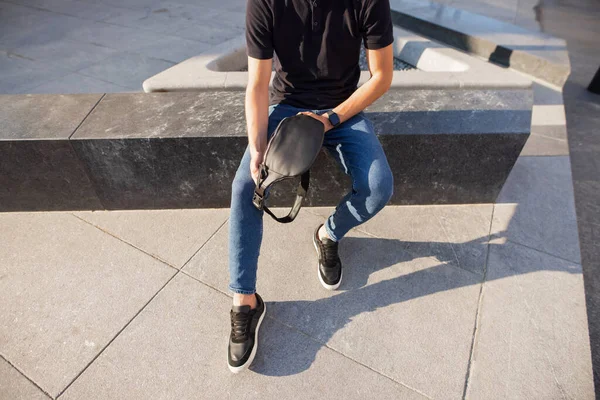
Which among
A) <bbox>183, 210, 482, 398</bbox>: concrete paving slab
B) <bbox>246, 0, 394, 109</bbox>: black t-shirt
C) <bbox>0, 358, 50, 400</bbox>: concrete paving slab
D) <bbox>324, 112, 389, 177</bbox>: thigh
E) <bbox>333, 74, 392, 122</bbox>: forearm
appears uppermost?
<bbox>246, 0, 394, 109</bbox>: black t-shirt

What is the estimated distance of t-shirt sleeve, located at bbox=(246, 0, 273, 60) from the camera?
1.82 metres

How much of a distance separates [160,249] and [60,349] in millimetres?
777

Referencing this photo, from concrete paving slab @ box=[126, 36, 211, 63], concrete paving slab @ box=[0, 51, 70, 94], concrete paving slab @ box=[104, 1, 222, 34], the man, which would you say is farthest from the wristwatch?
concrete paving slab @ box=[104, 1, 222, 34]

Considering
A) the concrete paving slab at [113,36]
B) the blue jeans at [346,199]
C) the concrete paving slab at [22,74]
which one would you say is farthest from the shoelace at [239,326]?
the concrete paving slab at [113,36]

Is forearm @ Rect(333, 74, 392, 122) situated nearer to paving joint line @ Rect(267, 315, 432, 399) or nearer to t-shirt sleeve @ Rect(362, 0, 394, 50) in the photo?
t-shirt sleeve @ Rect(362, 0, 394, 50)

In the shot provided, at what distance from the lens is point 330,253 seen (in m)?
2.23

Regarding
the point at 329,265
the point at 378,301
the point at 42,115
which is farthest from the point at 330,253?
the point at 42,115

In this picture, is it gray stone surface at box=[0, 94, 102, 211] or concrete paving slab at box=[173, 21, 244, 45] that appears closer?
gray stone surface at box=[0, 94, 102, 211]

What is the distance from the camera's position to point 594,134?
12.8ft

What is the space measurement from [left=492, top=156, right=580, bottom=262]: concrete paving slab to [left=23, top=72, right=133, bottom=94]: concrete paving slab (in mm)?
4111

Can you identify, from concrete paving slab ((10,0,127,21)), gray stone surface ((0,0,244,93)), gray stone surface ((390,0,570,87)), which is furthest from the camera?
concrete paving slab ((10,0,127,21))

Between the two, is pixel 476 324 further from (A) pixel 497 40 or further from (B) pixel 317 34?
(A) pixel 497 40

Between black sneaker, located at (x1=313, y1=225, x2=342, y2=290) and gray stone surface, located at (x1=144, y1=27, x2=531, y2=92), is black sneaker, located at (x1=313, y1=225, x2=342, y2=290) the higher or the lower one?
the lower one

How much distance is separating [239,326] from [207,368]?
267 millimetres
